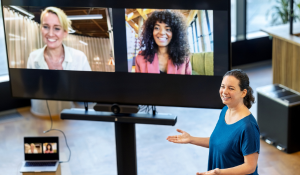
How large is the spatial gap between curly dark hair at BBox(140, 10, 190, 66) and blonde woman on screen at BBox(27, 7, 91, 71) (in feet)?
1.76

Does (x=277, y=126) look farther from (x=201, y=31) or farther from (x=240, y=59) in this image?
(x=240, y=59)

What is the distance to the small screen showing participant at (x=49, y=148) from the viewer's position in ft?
12.4

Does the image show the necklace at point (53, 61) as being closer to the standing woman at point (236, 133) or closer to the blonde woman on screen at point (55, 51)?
the blonde woman on screen at point (55, 51)

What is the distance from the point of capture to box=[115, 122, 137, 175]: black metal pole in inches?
140

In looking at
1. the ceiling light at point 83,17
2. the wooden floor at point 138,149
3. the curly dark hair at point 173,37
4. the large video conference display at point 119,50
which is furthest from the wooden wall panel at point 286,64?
the ceiling light at point 83,17

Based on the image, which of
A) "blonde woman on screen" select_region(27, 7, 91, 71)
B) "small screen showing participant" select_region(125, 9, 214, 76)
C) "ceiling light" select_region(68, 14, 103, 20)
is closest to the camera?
Result: "small screen showing participant" select_region(125, 9, 214, 76)

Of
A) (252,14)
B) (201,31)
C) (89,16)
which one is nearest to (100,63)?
(89,16)

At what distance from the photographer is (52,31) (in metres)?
3.47

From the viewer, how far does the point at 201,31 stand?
3078mm

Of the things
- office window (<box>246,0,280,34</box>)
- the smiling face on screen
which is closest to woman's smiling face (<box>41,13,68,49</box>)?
the smiling face on screen

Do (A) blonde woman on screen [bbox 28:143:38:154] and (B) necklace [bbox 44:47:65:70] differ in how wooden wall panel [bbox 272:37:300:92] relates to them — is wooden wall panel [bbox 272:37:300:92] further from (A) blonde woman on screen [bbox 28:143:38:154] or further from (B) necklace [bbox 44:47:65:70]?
(A) blonde woman on screen [bbox 28:143:38:154]

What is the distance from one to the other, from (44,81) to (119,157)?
0.89 metres

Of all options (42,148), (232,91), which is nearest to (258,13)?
(42,148)

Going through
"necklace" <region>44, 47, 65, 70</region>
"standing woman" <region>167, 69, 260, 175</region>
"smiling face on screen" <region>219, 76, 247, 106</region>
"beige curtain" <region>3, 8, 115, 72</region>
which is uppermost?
"beige curtain" <region>3, 8, 115, 72</region>
